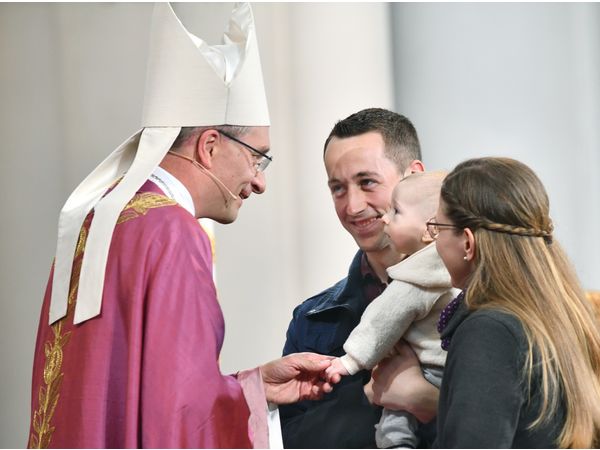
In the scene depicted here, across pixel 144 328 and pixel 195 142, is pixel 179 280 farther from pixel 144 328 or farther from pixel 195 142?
pixel 195 142

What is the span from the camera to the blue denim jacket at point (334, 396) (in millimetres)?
3254

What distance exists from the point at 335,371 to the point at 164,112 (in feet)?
2.87

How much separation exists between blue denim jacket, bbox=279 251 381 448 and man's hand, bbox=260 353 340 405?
1.07 ft

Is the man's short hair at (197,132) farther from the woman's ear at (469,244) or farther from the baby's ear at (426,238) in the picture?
the woman's ear at (469,244)

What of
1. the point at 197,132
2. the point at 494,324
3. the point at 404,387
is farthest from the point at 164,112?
the point at 494,324

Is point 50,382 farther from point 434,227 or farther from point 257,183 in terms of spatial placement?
point 434,227

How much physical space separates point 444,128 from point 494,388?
3.30 metres

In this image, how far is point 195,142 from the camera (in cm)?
299

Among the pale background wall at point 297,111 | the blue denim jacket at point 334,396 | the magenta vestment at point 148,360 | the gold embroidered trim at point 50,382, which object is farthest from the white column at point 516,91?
the gold embroidered trim at point 50,382

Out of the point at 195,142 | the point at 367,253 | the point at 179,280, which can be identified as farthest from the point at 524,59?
the point at 179,280

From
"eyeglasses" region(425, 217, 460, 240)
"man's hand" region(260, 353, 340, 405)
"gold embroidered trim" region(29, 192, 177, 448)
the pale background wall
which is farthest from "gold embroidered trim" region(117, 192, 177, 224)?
the pale background wall

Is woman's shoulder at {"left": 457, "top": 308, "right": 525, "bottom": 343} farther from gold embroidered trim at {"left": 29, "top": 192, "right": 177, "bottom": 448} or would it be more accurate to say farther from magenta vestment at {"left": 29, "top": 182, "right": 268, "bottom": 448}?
gold embroidered trim at {"left": 29, "top": 192, "right": 177, "bottom": 448}

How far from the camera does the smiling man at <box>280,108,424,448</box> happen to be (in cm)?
328

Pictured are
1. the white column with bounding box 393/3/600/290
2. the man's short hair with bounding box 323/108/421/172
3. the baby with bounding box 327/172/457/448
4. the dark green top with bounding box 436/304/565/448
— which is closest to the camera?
the dark green top with bounding box 436/304/565/448
